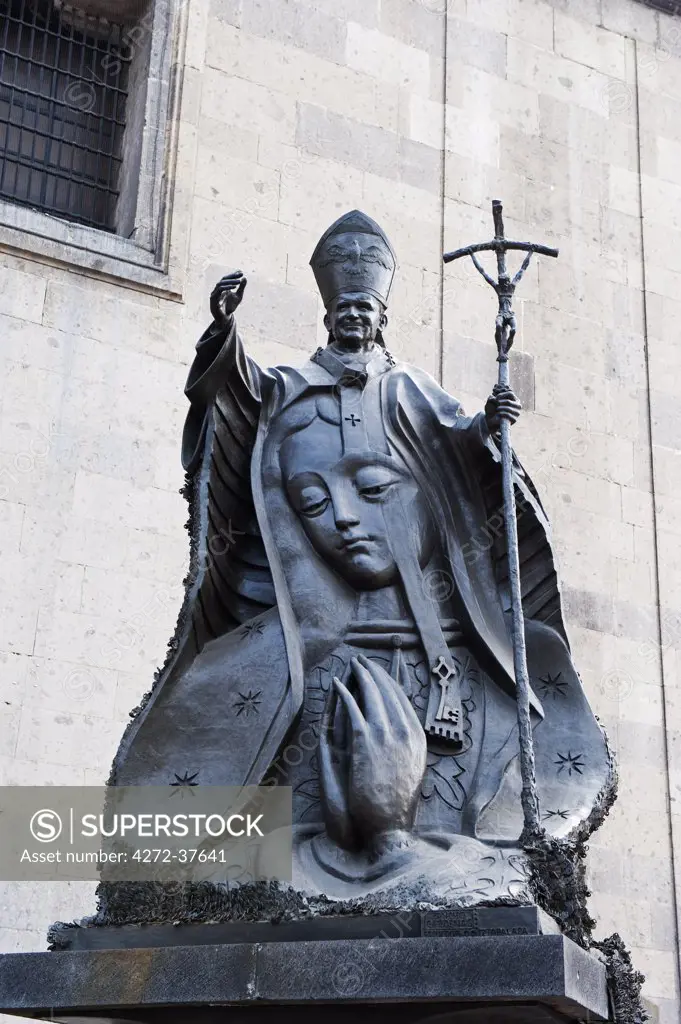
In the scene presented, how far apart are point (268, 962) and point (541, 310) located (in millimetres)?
6854

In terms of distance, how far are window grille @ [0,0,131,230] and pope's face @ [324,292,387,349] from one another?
4.40 m

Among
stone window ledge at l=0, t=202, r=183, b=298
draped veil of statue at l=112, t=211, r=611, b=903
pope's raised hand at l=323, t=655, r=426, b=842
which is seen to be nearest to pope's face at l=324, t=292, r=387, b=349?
draped veil of statue at l=112, t=211, r=611, b=903

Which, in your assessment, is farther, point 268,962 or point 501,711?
point 501,711

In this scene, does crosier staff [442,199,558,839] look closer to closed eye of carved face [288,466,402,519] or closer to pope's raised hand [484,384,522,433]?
pope's raised hand [484,384,522,433]

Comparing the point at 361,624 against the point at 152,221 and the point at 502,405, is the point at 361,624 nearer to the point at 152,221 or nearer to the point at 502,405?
the point at 502,405

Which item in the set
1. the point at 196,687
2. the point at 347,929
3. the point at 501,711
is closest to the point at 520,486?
the point at 501,711

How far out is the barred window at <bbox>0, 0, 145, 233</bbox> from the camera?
10406mm

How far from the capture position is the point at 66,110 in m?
10.7

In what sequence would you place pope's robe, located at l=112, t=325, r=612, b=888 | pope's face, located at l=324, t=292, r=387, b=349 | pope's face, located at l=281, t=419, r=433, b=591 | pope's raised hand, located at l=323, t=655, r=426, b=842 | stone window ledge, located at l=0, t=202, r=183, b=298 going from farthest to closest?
stone window ledge, located at l=0, t=202, r=183, b=298
pope's face, located at l=324, t=292, r=387, b=349
pope's face, located at l=281, t=419, r=433, b=591
pope's robe, located at l=112, t=325, r=612, b=888
pope's raised hand, located at l=323, t=655, r=426, b=842

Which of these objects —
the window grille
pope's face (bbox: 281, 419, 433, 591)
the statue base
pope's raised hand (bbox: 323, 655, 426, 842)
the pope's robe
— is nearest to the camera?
the statue base

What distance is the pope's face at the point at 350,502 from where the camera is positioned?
5973 millimetres

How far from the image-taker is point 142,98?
10.5 metres

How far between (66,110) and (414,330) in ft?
8.84

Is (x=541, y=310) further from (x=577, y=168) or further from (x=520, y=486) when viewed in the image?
(x=520, y=486)
